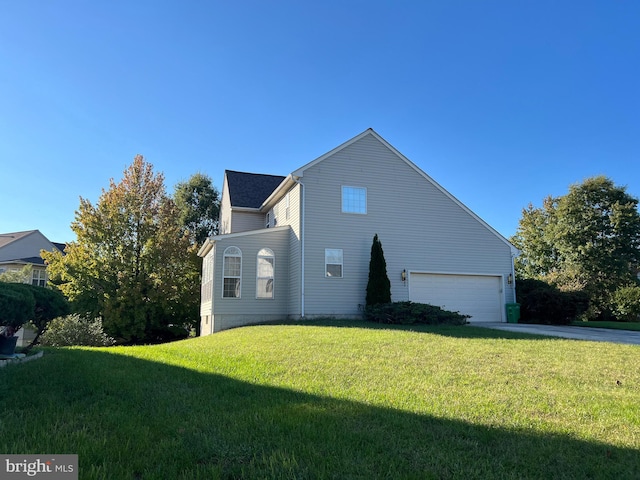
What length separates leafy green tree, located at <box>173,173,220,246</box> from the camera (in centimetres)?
3238

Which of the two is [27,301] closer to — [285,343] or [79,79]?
[285,343]

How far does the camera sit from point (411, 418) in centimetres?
396

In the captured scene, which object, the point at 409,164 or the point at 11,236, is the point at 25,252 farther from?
the point at 409,164

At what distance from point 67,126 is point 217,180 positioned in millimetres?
21596

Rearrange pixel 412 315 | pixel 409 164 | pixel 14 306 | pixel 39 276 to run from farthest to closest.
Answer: pixel 39 276 < pixel 409 164 < pixel 412 315 < pixel 14 306

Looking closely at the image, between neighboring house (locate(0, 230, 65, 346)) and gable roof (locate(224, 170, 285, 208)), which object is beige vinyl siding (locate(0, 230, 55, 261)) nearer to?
neighboring house (locate(0, 230, 65, 346))

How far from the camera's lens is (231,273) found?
52.4ft

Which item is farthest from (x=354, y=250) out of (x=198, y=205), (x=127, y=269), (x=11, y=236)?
(x=11, y=236)

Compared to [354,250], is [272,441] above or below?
below

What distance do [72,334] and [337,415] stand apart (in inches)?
636

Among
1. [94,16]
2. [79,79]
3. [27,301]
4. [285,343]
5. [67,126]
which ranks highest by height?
[94,16]

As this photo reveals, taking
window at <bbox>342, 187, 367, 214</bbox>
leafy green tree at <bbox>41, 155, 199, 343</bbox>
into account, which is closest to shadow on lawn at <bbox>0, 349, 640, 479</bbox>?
window at <bbox>342, 187, 367, 214</bbox>

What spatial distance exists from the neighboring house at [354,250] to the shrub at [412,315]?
5.38 feet

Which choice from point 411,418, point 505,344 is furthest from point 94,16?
point 505,344
